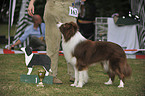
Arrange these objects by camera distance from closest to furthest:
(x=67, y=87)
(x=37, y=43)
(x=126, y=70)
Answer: (x=67, y=87), (x=126, y=70), (x=37, y=43)

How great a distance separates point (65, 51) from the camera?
4570 mm

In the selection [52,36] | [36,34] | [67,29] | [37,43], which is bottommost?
[37,43]

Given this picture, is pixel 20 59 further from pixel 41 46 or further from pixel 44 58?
pixel 44 58

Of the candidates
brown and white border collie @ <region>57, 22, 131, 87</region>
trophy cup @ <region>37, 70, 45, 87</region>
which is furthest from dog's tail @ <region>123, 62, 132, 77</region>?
trophy cup @ <region>37, 70, 45, 87</region>

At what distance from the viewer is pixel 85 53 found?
14.8 ft

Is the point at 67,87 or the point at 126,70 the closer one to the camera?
the point at 67,87

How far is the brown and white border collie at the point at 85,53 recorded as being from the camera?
4.49 meters

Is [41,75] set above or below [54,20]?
below

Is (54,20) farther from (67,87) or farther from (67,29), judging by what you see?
(67,87)

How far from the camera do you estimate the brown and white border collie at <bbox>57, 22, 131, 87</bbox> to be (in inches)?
177

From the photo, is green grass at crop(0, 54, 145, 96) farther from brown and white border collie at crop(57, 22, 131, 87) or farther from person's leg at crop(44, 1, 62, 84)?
person's leg at crop(44, 1, 62, 84)

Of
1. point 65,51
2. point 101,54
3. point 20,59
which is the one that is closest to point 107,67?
point 101,54

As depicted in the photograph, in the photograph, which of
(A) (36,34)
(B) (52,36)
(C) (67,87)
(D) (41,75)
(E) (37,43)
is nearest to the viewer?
(D) (41,75)

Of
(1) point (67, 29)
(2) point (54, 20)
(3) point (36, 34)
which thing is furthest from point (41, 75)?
(3) point (36, 34)
